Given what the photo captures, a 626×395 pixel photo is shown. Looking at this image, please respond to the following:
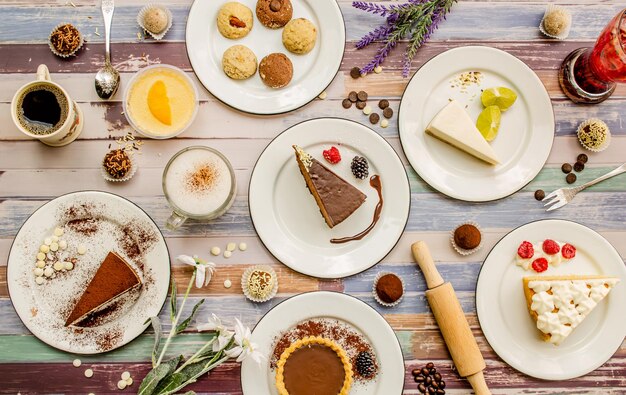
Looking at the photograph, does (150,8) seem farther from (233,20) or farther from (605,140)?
(605,140)

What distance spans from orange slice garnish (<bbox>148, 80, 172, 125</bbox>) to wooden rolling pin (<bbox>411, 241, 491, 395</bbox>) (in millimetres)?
1460

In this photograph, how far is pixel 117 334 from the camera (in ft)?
8.87

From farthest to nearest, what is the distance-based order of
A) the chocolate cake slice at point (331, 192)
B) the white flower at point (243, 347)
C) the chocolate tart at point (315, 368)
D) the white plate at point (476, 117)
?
1. the white plate at point (476, 117)
2. the chocolate cake slice at point (331, 192)
3. the chocolate tart at point (315, 368)
4. the white flower at point (243, 347)

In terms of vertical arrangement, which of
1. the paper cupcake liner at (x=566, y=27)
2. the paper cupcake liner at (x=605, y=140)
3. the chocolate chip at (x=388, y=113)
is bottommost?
the chocolate chip at (x=388, y=113)

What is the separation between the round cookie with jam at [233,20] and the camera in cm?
280

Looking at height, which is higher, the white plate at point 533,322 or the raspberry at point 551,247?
the raspberry at point 551,247

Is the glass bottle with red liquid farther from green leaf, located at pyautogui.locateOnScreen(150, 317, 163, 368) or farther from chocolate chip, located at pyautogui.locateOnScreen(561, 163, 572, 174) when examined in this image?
green leaf, located at pyautogui.locateOnScreen(150, 317, 163, 368)

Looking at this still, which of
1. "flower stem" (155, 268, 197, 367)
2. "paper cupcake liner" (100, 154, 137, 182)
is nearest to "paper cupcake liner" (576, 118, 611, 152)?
"flower stem" (155, 268, 197, 367)

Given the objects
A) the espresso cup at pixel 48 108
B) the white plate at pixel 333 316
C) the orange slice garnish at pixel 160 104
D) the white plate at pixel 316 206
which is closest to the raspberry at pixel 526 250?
the white plate at pixel 316 206

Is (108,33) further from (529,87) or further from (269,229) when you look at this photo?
(529,87)

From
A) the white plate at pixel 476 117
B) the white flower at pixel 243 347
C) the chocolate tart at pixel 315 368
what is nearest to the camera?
the white flower at pixel 243 347

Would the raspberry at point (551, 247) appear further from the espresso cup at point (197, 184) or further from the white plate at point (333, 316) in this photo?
the espresso cup at point (197, 184)

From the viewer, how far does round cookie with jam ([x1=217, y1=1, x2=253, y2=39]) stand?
9.20 ft

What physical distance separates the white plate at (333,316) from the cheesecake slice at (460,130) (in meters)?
0.97
